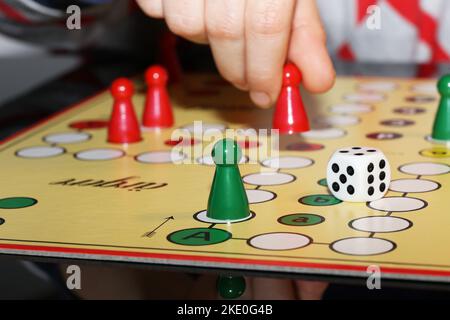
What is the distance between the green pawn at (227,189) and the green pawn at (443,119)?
357 millimetres

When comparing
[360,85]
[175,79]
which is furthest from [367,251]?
[175,79]

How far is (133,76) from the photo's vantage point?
1.61 m

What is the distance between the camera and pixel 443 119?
3.56 feet

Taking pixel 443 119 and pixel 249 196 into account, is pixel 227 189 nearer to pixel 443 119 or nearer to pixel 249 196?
pixel 249 196

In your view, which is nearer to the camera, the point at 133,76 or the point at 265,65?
the point at 265,65

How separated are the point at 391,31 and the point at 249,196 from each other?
95 centimetres

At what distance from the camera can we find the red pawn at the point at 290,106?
1.09 m

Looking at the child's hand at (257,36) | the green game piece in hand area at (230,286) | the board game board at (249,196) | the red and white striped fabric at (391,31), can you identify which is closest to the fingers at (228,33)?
the child's hand at (257,36)

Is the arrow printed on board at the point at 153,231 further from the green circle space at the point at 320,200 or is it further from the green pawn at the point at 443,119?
the green pawn at the point at 443,119

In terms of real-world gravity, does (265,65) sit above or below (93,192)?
above

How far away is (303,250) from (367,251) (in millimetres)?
55

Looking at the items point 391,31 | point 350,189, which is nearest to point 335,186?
point 350,189

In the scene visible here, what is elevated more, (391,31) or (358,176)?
(391,31)
